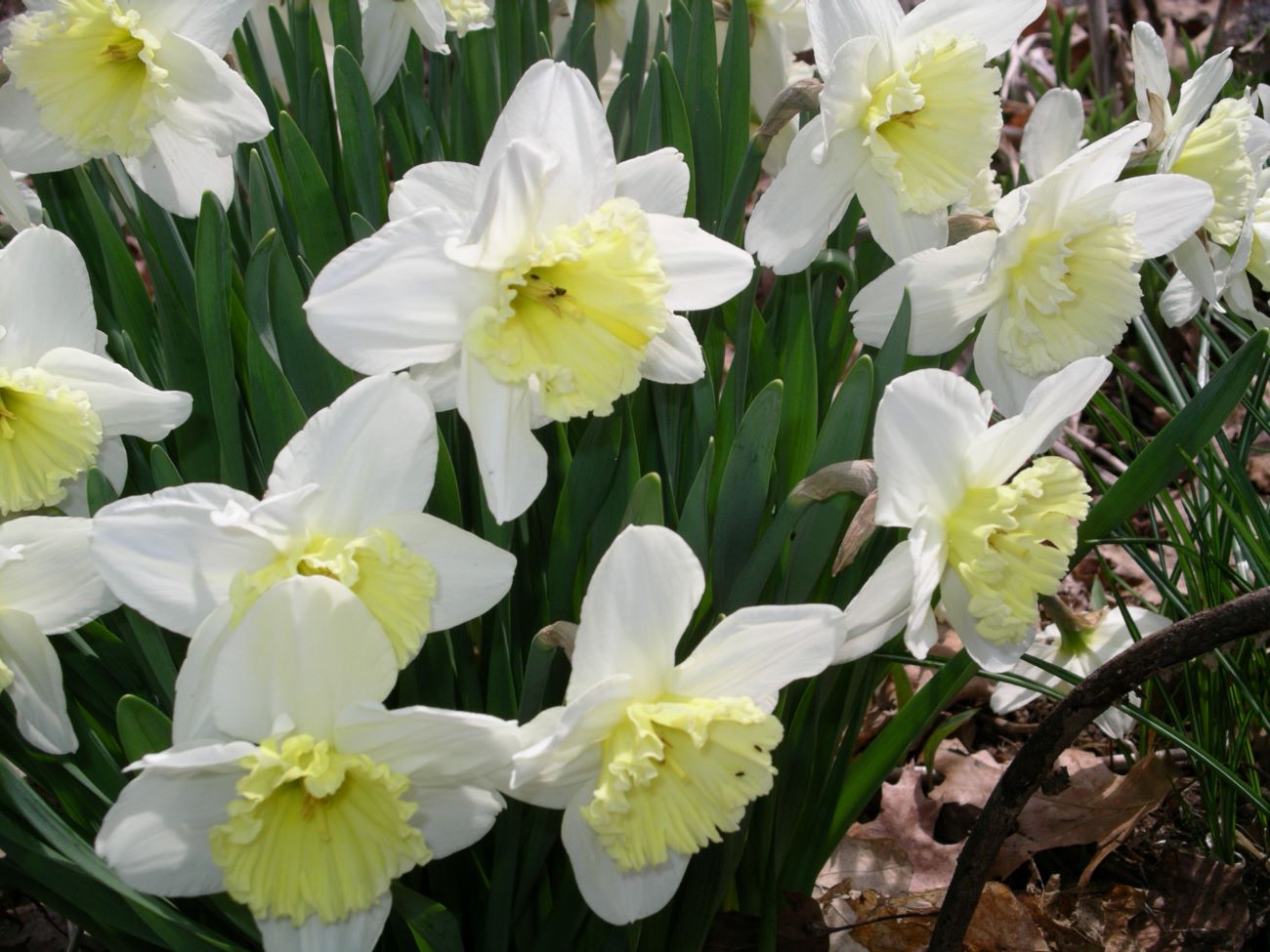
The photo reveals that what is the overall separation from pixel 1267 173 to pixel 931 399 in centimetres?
89

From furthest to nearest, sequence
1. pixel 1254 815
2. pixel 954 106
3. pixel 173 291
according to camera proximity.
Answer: pixel 1254 815, pixel 173 291, pixel 954 106

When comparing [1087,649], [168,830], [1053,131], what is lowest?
[1087,649]

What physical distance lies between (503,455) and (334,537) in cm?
17

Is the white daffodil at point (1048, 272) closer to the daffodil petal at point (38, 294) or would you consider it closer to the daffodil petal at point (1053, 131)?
the daffodil petal at point (1053, 131)

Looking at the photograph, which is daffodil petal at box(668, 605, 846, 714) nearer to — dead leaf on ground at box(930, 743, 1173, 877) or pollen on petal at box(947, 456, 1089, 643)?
pollen on petal at box(947, 456, 1089, 643)

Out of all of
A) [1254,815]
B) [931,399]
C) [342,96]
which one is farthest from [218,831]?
[1254,815]

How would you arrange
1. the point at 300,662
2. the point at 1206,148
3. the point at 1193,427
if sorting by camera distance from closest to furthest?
the point at 300,662 < the point at 1193,427 < the point at 1206,148

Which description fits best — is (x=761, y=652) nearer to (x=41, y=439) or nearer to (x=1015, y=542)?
(x=1015, y=542)

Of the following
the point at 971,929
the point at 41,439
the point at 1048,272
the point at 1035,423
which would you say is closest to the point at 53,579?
the point at 41,439

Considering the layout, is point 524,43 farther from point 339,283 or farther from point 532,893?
point 532,893

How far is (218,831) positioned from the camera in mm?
1050

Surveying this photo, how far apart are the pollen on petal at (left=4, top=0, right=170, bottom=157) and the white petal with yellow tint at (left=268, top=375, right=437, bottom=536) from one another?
556 millimetres

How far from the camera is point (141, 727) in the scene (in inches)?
45.8

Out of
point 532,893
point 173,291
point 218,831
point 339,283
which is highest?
point 339,283
